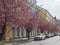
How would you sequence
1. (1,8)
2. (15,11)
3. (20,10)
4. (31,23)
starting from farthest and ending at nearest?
(31,23)
(20,10)
(15,11)
(1,8)

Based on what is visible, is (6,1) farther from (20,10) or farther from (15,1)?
(20,10)

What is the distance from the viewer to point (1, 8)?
20.4 m

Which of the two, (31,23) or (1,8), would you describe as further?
(31,23)

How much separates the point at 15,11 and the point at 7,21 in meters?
1.18

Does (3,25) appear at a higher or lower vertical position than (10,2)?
lower

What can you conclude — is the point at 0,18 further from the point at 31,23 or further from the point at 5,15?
the point at 31,23

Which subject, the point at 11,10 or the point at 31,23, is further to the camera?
the point at 31,23

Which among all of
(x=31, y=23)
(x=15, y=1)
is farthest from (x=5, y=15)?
(x=31, y=23)

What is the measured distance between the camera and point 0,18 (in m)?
20.4

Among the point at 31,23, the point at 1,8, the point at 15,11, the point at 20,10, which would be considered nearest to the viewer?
the point at 1,8

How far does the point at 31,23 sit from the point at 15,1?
96.0 feet

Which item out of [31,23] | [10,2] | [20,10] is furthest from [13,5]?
[31,23]

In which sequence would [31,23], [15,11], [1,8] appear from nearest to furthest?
[1,8], [15,11], [31,23]

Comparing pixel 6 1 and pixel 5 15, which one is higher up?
pixel 6 1
